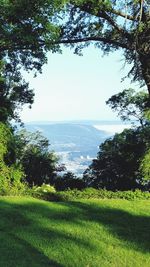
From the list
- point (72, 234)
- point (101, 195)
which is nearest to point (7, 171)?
point (101, 195)

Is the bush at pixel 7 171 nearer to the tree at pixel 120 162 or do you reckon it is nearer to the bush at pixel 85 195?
the bush at pixel 85 195

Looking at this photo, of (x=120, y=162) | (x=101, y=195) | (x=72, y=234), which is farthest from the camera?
(x=120, y=162)

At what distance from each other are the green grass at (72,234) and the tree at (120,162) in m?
38.3

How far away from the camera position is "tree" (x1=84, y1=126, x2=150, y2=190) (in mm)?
61469

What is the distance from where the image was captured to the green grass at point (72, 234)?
535 inches

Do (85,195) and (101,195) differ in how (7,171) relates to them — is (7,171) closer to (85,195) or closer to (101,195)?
(85,195)

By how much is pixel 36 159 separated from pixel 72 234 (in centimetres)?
5900

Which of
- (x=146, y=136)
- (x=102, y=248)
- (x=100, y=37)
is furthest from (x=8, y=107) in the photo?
(x=146, y=136)

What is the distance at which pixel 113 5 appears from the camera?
22906 mm

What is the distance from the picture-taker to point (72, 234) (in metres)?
16.0

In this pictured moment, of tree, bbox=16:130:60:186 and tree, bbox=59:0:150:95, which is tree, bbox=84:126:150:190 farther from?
tree, bbox=59:0:150:95

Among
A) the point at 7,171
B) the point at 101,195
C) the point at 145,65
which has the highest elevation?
the point at 145,65

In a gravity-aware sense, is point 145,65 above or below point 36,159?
above

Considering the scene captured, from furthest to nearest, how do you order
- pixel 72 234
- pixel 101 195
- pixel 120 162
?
pixel 120 162
pixel 101 195
pixel 72 234
